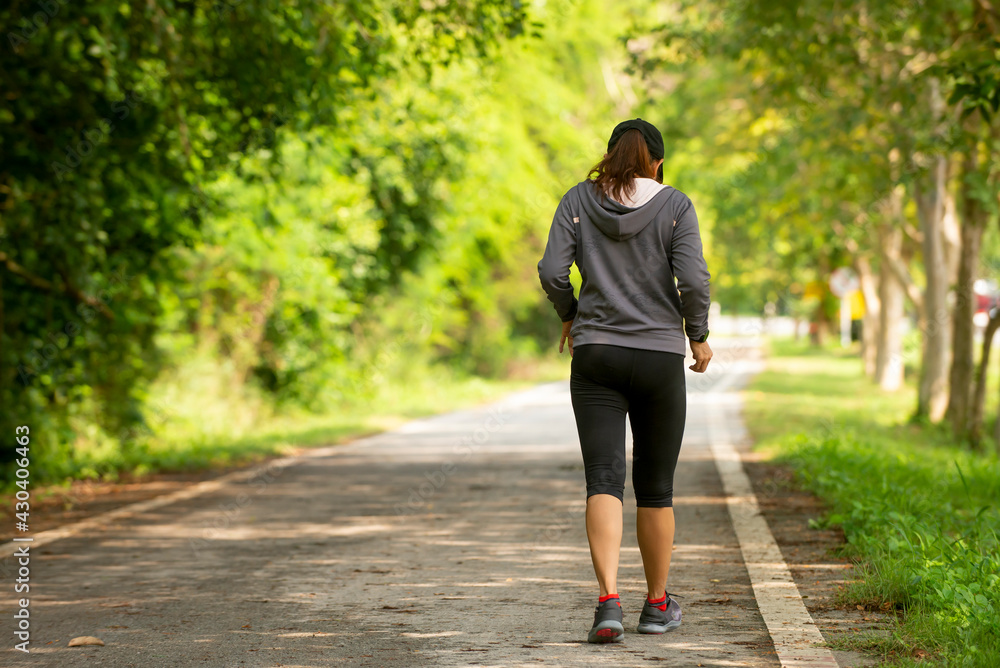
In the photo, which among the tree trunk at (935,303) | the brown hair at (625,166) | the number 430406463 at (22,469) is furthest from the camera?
the tree trunk at (935,303)

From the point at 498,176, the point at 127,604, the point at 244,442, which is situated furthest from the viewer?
the point at 498,176

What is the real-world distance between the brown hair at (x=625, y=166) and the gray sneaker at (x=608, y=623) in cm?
160

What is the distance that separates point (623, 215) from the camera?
4.33 m

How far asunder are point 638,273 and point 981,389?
9719mm

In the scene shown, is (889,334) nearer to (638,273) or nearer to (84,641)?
(638,273)

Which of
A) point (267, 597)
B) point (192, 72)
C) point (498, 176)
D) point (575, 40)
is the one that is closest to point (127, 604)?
point (267, 597)

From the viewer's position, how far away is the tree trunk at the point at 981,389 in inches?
472

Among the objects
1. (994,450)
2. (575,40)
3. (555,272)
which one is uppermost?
(575,40)

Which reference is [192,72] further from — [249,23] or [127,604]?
[127,604]

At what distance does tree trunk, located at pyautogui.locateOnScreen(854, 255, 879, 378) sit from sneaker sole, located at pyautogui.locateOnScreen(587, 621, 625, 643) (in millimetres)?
24964

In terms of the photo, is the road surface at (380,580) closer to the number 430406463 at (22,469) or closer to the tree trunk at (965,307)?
the number 430406463 at (22,469)

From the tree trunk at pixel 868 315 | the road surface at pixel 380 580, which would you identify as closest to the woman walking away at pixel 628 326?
the road surface at pixel 380 580

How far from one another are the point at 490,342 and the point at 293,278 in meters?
13.1

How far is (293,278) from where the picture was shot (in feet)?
55.5
